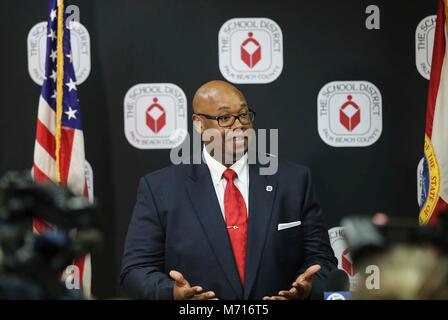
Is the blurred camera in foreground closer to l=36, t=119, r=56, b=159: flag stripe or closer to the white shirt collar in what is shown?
the white shirt collar

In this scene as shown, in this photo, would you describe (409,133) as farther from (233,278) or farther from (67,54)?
(67,54)

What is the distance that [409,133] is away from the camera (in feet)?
13.2

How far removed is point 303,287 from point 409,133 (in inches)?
A: 63.3

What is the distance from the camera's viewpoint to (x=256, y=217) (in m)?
3.12

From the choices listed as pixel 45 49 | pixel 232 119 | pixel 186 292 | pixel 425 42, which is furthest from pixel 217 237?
pixel 425 42

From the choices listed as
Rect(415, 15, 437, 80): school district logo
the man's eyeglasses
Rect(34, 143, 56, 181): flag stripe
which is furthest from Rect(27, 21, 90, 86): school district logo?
Rect(415, 15, 437, 80): school district logo

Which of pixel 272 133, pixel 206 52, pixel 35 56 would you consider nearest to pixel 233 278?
pixel 272 133

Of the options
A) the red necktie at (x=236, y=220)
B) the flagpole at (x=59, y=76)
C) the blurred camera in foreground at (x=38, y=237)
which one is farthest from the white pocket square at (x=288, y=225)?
the blurred camera in foreground at (x=38, y=237)

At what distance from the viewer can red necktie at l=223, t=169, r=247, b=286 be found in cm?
308

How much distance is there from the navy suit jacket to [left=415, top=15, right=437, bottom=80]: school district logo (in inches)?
47.5

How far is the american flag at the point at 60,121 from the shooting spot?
11.9 feet

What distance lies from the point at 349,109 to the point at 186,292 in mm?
1762

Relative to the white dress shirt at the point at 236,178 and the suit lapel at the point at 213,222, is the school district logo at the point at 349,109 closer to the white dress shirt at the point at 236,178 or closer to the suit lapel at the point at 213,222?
the white dress shirt at the point at 236,178
